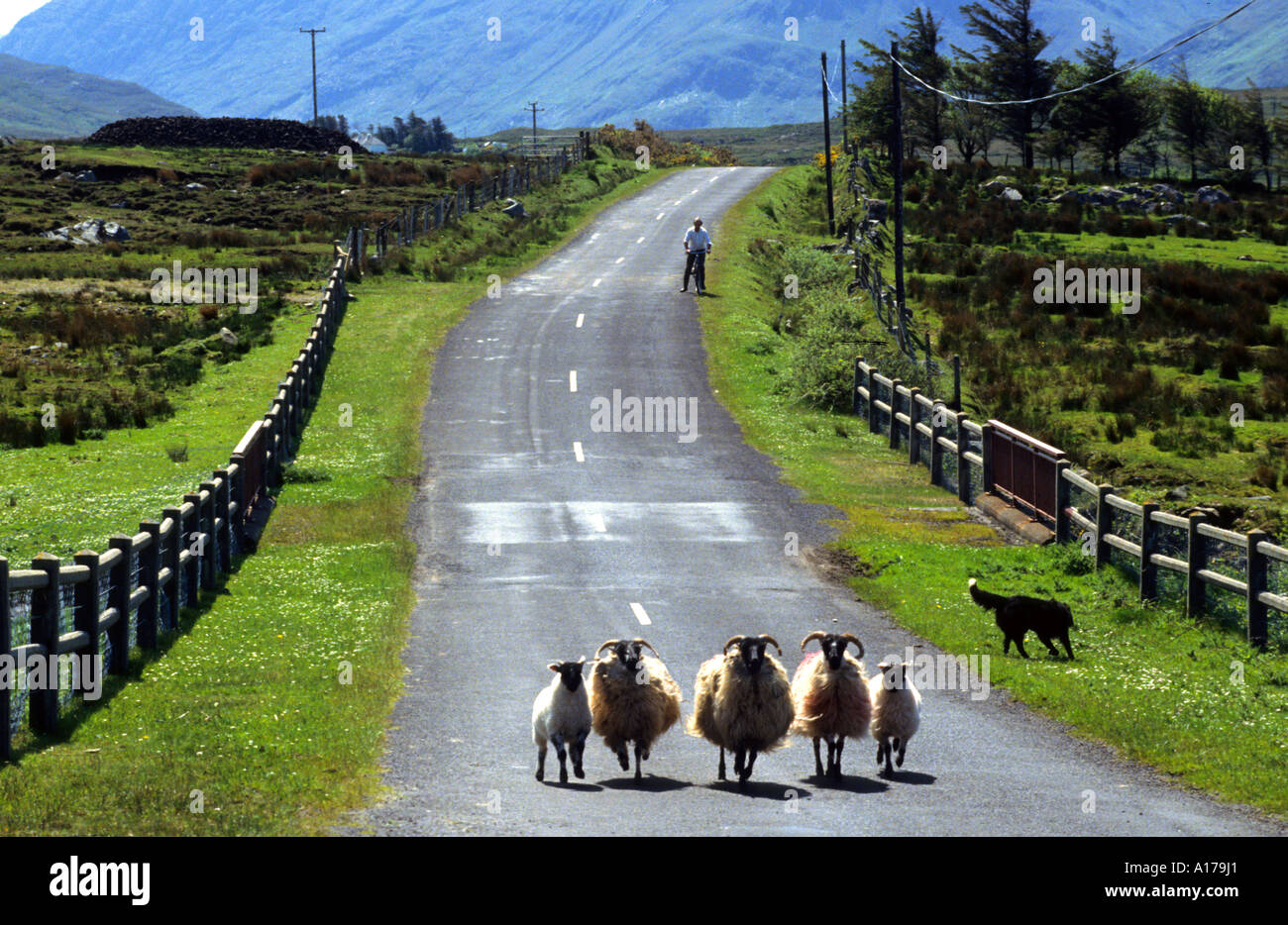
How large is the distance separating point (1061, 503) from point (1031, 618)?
260 inches

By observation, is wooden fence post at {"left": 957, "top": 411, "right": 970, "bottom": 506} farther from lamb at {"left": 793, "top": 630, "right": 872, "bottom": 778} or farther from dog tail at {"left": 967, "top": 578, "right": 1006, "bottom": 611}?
lamb at {"left": 793, "top": 630, "right": 872, "bottom": 778}

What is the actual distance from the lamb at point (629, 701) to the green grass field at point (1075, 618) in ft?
14.4

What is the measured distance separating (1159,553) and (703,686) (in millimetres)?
9326

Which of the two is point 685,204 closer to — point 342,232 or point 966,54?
point 342,232

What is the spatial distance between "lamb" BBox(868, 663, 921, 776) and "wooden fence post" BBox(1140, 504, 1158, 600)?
812 centimetres

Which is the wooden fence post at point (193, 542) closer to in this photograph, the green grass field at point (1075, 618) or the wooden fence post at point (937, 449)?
the green grass field at point (1075, 618)

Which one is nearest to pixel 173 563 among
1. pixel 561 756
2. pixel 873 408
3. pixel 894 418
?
pixel 561 756

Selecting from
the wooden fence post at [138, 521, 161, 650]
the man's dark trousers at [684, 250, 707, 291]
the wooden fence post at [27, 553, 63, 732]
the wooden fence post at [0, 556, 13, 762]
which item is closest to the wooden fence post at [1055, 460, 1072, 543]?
the wooden fence post at [138, 521, 161, 650]

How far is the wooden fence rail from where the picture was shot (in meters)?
16.9

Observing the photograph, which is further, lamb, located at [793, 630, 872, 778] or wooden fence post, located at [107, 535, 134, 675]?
wooden fence post, located at [107, 535, 134, 675]

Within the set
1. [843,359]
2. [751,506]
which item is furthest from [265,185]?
[751,506]

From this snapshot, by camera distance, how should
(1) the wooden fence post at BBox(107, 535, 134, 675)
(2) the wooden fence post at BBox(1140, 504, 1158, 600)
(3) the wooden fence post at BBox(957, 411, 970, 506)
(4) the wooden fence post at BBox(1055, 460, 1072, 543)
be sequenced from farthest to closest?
1. (3) the wooden fence post at BBox(957, 411, 970, 506)
2. (4) the wooden fence post at BBox(1055, 460, 1072, 543)
3. (2) the wooden fence post at BBox(1140, 504, 1158, 600)
4. (1) the wooden fence post at BBox(107, 535, 134, 675)

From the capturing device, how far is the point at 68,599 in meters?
13.6

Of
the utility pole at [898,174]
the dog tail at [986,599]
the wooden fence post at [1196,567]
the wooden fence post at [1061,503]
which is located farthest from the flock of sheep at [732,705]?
the utility pole at [898,174]
